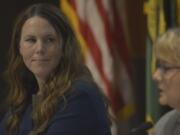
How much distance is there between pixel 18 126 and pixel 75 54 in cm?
36

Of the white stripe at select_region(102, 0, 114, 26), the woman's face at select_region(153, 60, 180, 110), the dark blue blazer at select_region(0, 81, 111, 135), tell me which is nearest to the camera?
the woman's face at select_region(153, 60, 180, 110)

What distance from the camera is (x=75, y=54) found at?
2.52 m

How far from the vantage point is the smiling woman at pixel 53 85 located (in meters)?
2.37

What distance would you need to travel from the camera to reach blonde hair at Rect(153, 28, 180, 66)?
211 centimetres

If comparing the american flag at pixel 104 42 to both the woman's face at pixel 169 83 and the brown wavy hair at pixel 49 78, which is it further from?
the woman's face at pixel 169 83

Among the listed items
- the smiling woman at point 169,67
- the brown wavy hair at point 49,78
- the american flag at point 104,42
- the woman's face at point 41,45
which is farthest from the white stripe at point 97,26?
the smiling woman at point 169,67

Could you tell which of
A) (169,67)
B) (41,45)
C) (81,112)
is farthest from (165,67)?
(41,45)

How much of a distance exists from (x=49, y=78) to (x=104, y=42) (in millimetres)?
1270

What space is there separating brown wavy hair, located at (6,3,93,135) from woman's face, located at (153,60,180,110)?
0.41 m

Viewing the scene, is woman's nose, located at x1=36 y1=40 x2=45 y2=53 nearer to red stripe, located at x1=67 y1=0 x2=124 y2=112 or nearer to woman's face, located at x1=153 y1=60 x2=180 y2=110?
woman's face, located at x1=153 y1=60 x2=180 y2=110

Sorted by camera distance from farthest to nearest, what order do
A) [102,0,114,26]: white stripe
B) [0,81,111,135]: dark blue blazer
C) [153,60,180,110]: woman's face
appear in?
[102,0,114,26]: white stripe < [0,81,111,135]: dark blue blazer < [153,60,180,110]: woman's face

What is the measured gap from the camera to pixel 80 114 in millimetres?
2359

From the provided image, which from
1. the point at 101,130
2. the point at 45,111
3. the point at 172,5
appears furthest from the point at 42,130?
the point at 172,5

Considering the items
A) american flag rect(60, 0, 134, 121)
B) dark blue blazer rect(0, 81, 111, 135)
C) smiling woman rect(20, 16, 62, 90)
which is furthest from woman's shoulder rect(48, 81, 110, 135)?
american flag rect(60, 0, 134, 121)
